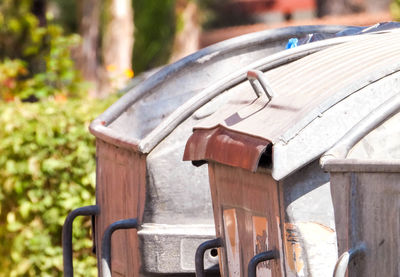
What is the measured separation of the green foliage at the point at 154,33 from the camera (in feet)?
71.8

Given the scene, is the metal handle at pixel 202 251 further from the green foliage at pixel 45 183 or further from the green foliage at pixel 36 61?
the green foliage at pixel 36 61

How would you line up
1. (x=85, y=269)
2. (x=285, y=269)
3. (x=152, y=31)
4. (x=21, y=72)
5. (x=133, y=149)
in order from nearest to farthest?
(x=285, y=269) → (x=133, y=149) → (x=85, y=269) → (x=21, y=72) → (x=152, y=31)

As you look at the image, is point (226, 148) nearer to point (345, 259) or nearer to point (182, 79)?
point (345, 259)

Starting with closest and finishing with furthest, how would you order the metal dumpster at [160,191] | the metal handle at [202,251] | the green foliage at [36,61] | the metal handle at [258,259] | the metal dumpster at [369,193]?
the metal dumpster at [369,193] < the metal handle at [258,259] < the metal handle at [202,251] < the metal dumpster at [160,191] < the green foliage at [36,61]

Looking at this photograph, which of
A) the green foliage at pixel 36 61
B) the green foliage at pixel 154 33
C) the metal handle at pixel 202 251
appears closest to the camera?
the metal handle at pixel 202 251

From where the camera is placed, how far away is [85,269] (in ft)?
17.7

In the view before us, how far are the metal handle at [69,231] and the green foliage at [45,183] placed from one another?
1.29m

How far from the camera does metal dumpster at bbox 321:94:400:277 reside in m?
2.03

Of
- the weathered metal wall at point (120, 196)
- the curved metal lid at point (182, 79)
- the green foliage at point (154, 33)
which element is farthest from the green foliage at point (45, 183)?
the green foliage at point (154, 33)

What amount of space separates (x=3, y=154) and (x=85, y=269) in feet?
2.75

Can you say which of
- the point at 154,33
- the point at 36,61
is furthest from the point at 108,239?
the point at 154,33

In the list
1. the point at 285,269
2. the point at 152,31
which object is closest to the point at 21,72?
the point at 285,269

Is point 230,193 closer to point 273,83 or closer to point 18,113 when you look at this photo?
point 273,83

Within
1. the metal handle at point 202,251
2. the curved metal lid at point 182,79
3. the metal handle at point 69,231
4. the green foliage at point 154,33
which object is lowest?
the metal handle at point 202,251
